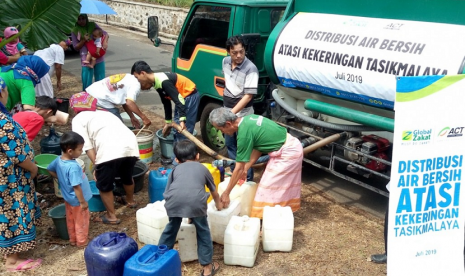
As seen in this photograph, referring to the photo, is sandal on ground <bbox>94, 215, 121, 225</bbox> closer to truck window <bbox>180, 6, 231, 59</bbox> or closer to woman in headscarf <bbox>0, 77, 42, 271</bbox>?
woman in headscarf <bbox>0, 77, 42, 271</bbox>

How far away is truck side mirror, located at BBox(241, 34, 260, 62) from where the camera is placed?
6.09 meters

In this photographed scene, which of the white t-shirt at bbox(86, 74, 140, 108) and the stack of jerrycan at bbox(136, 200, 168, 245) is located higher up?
the white t-shirt at bbox(86, 74, 140, 108)

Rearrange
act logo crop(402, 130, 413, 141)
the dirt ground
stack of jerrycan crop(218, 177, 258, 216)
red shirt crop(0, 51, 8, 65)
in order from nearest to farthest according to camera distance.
A: 1. act logo crop(402, 130, 413, 141)
2. the dirt ground
3. stack of jerrycan crop(218, 177, 258, 216)
4. red shirt crop(0, 51, 8, 65)

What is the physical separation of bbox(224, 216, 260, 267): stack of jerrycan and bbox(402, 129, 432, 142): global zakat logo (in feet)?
5.83

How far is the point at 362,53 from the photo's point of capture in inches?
184

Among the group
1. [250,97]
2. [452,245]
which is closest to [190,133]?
[250,97]

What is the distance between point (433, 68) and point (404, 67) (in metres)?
0.27

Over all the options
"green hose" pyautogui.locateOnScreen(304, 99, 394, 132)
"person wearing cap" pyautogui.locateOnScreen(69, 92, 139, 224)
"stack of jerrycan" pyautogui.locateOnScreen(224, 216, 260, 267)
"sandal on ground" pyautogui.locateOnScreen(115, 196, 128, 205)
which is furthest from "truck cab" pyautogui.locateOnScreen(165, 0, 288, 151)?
"stack of jerrycan" pyautogui.locateOnScreen(224, 216, 260, 267)

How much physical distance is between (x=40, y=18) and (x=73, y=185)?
1.62 m

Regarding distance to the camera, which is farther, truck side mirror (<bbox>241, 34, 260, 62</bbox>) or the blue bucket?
truck side mirror (<bbox>241, 34, 260, 62</bbox>)

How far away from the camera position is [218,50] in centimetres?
647

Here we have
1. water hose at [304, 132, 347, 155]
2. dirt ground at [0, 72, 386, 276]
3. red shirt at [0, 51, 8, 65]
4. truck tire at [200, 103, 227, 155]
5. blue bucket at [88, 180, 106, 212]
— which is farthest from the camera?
red shirt at [0, 51, 8, 65]

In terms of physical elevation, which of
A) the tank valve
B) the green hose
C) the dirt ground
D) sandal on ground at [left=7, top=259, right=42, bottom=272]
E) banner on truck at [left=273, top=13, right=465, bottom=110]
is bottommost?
sandal on ground at [left=7, top=259, right=42, bottom=272]

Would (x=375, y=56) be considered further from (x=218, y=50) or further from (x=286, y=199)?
(x=218, y=50)
